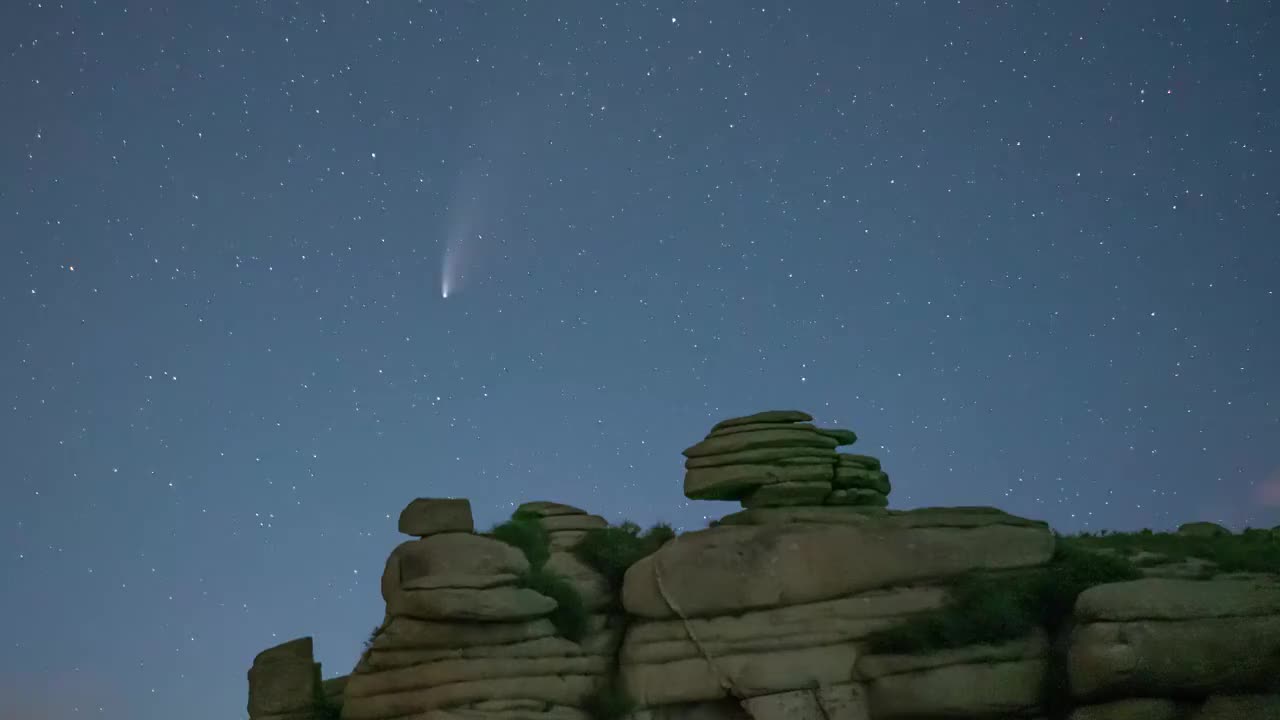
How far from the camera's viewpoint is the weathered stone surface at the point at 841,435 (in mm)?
25166

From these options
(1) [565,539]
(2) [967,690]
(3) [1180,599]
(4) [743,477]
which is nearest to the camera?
(3) [1180,599]

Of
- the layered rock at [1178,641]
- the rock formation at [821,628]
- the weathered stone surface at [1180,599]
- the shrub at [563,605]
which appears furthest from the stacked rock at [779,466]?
the layered rock at [1178,641]

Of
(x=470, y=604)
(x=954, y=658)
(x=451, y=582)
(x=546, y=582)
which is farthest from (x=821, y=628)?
(x=451, y=582)

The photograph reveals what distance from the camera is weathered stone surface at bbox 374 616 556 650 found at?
69.4 feet

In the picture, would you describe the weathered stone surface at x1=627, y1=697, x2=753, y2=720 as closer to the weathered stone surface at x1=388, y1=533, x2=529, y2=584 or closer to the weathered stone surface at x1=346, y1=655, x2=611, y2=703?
the weathered stone surface at x1=346, y1=655, x2=611, y2=703

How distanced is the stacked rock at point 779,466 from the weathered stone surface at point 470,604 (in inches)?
205

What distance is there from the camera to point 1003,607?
2083 cm

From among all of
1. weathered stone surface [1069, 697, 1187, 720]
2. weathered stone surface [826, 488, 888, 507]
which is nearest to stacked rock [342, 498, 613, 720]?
weathered stone surface [826, 488, 888, 507]

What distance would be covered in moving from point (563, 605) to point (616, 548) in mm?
2143

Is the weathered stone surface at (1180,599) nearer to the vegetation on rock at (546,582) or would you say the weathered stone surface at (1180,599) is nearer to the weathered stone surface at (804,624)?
the weathered stone surface at (804,624)

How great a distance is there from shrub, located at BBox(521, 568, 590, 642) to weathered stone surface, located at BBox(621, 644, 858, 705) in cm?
137

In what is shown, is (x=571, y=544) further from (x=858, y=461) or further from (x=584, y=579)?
(x=858, y=461)

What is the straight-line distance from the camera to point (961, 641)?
20781mm

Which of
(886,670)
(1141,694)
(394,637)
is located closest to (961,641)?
(886,670)
